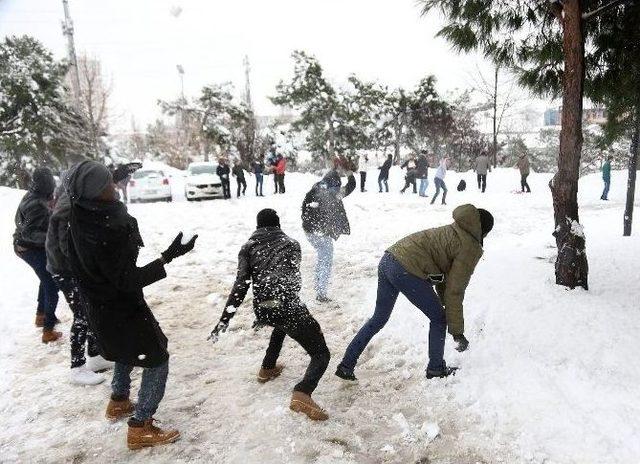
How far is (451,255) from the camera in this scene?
3469 millimetres

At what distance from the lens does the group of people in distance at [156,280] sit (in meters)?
2.81

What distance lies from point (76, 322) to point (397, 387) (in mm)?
2968

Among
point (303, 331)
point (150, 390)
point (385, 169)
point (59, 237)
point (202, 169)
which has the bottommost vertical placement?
point (150, 390)

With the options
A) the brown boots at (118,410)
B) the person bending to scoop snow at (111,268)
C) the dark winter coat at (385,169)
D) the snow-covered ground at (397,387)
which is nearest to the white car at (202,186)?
the dark winter coat at (385,169)

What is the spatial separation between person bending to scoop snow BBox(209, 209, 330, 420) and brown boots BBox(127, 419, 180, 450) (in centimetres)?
76

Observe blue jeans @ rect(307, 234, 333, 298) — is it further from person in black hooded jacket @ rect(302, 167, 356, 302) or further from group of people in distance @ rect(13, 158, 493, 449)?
group of people in distance @ rect(13, 158, 493, 449)

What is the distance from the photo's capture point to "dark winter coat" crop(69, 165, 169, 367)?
275 centimetres

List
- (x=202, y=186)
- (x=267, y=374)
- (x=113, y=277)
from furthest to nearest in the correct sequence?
(x=202, y=186) → (x=267, y=374) → (x=113, y=277)

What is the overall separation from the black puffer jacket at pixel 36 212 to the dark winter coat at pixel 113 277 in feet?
7.26

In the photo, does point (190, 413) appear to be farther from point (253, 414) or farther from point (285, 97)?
point (285, 97)

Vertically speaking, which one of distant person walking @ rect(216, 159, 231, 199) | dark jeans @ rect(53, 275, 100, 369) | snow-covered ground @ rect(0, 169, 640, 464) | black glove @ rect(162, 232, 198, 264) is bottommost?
snow-covered ground @ rect(0, 169, 640, 464)

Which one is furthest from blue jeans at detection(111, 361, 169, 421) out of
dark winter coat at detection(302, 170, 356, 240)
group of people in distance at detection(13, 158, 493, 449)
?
dark winter coat at detection(302, 170, 356, 240)

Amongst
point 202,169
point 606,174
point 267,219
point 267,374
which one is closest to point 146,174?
point 202,169

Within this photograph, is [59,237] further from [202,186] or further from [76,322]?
[202,186]
